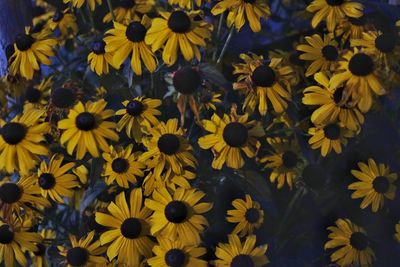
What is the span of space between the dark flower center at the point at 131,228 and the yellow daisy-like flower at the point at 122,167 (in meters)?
0.11

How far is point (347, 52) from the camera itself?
1.49 meters

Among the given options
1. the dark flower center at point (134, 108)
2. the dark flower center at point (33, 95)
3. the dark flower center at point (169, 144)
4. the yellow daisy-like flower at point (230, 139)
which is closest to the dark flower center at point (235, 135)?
the yellow daisy-like flower at point (230, 139)

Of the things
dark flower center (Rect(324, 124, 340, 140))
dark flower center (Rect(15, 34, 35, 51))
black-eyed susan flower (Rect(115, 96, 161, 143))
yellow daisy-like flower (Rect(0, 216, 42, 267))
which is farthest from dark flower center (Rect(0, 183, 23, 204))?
dark flower center (Rect(324, 124, 340, 140))

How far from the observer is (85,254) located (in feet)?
4.85

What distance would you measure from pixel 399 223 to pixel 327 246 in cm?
23

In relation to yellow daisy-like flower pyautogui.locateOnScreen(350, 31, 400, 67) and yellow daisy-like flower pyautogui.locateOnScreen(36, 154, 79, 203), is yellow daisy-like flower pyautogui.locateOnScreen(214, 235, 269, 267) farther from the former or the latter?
yellow daisy-like flower pyautogui.locateOnScreen(350, 31, 400, 67)

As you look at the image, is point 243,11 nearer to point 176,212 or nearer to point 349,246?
point 176,212

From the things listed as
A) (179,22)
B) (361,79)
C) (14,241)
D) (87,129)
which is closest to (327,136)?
(361,79)

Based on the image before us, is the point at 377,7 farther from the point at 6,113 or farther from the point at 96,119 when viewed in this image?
the point at 6,113

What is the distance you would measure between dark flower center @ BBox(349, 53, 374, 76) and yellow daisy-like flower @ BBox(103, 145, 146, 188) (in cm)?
53

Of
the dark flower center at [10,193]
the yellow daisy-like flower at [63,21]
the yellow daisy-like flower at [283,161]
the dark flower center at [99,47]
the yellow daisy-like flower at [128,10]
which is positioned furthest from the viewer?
the yellow daisy-like flower at [63,21]

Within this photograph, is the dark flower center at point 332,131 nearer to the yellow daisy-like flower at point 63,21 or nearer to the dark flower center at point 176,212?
the dark flower center at point 176,212

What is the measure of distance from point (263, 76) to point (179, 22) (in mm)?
231

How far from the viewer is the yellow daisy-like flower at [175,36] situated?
1.42 meters
